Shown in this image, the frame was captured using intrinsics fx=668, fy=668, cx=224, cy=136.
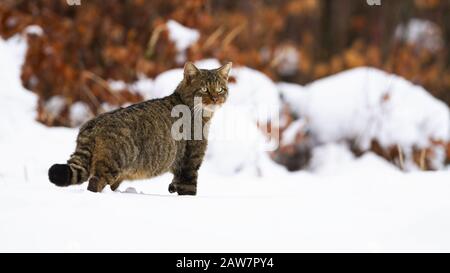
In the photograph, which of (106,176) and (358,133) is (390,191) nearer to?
(106,176)

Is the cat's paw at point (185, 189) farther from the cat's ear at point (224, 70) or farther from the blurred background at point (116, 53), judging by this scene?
the blurred background at point (116, 53)

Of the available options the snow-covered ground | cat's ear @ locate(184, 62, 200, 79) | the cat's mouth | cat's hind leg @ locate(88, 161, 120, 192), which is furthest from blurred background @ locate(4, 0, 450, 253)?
cat's ear @ locate(184, 62, 200, 79)

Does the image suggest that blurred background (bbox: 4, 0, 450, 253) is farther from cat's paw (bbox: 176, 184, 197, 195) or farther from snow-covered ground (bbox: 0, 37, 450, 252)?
cat's paw (bbox: 176, 184, 197, 195)

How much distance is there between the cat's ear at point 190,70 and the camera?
15.3ft

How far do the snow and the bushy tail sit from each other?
4140 mm

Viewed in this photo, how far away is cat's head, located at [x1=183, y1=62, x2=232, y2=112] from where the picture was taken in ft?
15.4

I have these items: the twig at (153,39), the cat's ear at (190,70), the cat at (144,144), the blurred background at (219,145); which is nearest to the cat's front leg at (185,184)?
the cat at (144,144)

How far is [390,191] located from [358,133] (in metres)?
3.15

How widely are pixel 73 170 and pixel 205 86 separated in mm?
1377

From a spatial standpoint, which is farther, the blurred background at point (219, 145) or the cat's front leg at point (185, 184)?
the cat's front leg at point (185, 184)

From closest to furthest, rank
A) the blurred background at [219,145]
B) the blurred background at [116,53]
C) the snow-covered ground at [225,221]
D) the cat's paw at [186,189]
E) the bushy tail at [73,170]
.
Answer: the snow-covered ground at [225,221]
the blurred background at [219,145]
the bushy tail at [73,170]
the cat's paw at [186,189]
the blurred background at [116,53]

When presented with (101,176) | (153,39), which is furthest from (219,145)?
(101,176)

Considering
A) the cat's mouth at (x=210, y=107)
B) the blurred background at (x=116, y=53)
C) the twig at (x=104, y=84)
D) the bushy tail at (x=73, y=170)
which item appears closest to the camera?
the bushy tail at (x=73, y=170)

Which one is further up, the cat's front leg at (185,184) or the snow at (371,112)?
the snow at (371,112)
